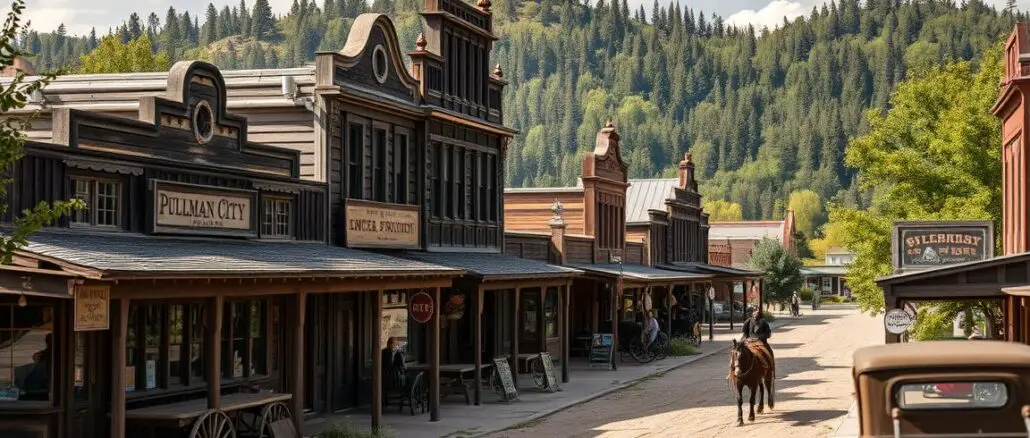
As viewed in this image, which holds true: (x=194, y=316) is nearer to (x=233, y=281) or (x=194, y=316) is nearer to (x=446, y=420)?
(x=233, y=281)

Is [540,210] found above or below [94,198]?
above

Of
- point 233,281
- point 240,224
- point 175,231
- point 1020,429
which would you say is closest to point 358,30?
point 240,224

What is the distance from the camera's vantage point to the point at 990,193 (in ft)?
126

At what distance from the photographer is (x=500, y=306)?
35.7m

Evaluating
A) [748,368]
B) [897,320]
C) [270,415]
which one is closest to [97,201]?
[270,415]

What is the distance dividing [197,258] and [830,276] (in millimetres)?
123984

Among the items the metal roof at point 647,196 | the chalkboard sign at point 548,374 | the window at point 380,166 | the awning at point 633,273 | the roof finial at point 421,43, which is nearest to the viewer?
the window at point 380,166

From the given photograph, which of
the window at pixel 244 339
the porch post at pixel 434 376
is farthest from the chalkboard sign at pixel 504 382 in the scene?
the window at pixel 244 339

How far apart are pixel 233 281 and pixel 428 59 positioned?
1319 centimetres

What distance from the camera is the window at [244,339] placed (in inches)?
884

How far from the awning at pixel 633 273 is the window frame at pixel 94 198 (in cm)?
2012

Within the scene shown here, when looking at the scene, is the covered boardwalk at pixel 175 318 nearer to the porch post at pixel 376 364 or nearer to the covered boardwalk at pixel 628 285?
the porch post at pixel 376 364

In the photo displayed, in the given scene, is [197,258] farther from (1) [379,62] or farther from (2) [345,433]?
(1) [379,62]

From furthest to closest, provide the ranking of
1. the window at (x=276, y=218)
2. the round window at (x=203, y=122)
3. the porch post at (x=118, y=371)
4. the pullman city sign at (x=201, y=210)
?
1. the window at (x=276, y=218)
2. the round window at (x=203, y=122)
3. the pullman city sign at (x=201, y=210)
4. the porch post at (x=118, y=371)
